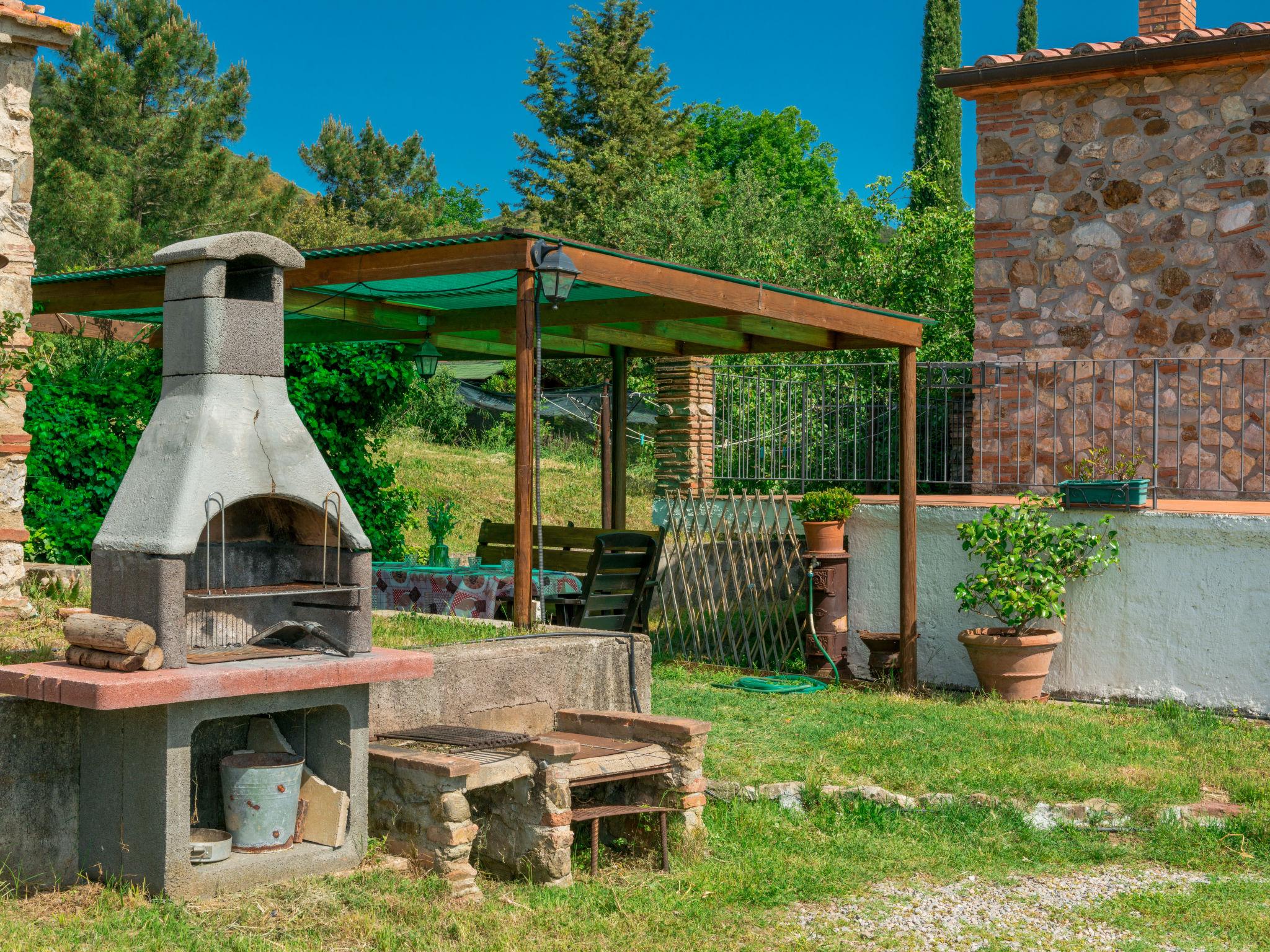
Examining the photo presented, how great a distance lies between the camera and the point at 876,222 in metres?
18.2

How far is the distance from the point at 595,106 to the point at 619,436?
809 inches

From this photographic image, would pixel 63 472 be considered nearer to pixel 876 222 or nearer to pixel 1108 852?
pixel 1108 852

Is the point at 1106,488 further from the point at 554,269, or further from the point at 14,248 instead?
the point at 14,248

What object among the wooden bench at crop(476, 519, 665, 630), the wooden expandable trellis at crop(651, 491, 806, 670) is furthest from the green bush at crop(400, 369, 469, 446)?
the wooden expandable trellis at crop(651, 491, 806, 670)

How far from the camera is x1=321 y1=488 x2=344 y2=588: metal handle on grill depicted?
15.4ft

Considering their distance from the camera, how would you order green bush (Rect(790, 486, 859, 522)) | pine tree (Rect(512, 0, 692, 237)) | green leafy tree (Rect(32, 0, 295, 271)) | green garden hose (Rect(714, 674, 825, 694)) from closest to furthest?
green garden hose (Rect(714, 674, 825, 694)) → green bush (Rect(790, 486, 859, 522)) → green leafy tree (Rect(32, 0, 295, 271)) → pine tree (Rect(512, 0, 692, 237))

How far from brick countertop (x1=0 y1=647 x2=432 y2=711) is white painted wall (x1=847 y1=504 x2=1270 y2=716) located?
17.8 feet

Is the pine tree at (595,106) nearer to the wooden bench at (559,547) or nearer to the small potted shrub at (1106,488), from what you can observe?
the wooden bench at (559,547)

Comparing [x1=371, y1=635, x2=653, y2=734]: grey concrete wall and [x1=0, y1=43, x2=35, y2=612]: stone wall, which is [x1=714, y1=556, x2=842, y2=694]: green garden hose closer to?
Result: [x1=371, y1=635, x2=653, y2=734]: grey concrete wall

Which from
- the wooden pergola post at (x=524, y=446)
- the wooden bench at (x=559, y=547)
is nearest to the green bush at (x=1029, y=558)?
the wooden bench at (x=559, y=547)

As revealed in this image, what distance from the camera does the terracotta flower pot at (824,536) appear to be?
30.8ft

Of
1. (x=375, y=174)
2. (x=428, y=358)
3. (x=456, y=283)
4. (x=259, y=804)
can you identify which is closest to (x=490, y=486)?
(x=428, y=358)

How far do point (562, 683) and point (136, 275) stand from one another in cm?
407

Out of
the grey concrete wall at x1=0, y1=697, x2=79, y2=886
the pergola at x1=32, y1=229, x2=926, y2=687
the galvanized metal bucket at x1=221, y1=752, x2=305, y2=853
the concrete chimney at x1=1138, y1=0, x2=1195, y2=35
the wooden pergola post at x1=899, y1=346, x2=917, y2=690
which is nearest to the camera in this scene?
the grey concrete wall at x1=0, y1=697, x2=79, y2=886
